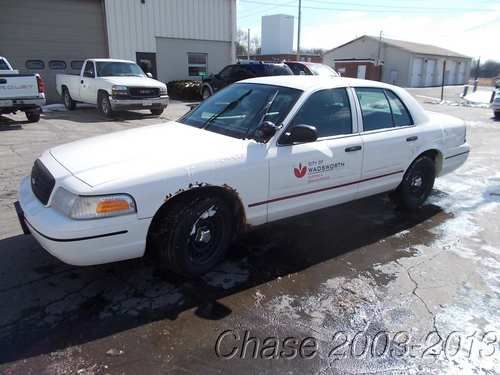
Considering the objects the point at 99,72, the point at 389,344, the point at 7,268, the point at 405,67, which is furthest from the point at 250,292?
the point at 405,67

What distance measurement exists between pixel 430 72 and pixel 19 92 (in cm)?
4798

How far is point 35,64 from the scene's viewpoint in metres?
16.1

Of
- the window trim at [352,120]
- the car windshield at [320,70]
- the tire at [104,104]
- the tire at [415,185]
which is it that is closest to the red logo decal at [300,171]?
the window trim at [352,120]

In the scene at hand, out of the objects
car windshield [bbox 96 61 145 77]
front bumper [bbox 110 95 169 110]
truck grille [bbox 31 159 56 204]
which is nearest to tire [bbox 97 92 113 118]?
front bumper [bbox 110 95 169 110]

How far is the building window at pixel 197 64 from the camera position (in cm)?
2067

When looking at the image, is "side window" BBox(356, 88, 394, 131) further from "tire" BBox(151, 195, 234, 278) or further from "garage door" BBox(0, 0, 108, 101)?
"garage door" BBox(0, 0, 108, 101)

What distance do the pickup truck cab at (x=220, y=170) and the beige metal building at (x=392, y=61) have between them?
43.1 metres

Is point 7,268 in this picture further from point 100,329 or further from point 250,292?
point 250,292

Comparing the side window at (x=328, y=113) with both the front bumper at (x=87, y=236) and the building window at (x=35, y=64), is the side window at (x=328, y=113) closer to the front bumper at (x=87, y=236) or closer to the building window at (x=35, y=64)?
the front bumper at (x=87, y=236)

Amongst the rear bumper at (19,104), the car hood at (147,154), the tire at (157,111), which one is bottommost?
the tire at (157,111)

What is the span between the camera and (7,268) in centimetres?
365

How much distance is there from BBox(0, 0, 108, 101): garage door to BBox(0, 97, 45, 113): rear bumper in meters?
6.10

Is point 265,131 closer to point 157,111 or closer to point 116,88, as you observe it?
point 116,88

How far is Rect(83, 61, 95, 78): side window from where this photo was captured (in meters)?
13.1
